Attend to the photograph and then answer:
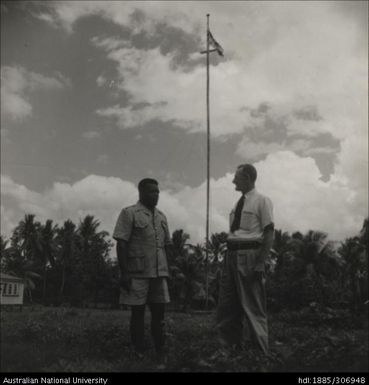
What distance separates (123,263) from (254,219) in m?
1.67

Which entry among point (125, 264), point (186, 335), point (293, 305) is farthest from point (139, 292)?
point (293, 305)

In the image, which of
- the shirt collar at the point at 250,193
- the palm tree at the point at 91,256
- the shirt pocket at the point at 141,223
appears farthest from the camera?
the palm tree at the point at 91,256

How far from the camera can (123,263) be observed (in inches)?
226

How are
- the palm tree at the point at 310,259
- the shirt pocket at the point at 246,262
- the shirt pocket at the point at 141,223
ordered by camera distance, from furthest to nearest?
the palm tree at the point at 310,259 < the shirt pocket at the point at 141,223 < the shirt pocket at the point at 246,262

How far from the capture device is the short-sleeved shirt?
228 inches

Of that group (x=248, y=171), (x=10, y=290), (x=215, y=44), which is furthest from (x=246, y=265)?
(x=10, y=290)

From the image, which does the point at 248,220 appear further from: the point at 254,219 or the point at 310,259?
the point at 310,259

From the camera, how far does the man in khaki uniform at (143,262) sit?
18.6ft

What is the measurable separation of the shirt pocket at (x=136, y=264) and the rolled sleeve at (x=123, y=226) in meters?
0.25

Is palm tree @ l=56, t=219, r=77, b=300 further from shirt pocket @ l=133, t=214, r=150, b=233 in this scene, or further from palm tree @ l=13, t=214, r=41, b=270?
shirt pocket @ l=133, t=214, r=150, b=233

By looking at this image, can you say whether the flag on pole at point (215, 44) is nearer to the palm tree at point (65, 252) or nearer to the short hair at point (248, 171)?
the short hair at point (248, 171)

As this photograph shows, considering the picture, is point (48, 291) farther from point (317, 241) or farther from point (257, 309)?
point (257, 309)

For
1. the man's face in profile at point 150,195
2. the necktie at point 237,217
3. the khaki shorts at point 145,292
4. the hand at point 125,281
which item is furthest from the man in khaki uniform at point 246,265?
the hand at point 125,281

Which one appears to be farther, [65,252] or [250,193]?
[65,252]
